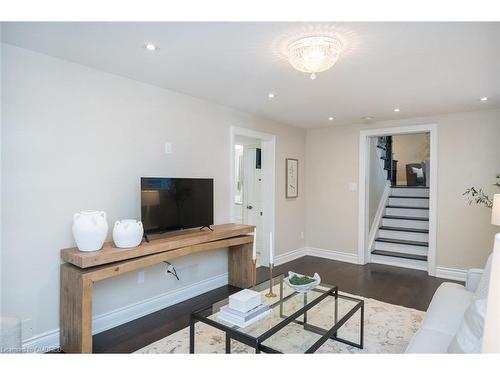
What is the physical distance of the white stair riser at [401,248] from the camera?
4953 millimetres

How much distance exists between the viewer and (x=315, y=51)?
200 centimetres

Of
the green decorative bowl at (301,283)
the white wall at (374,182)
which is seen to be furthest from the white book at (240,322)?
the white wall at (374,182)

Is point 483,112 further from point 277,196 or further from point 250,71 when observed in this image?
point 250,71

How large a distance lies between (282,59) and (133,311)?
274 centimetres

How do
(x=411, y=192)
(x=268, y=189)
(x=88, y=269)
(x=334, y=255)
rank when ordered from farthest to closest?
(x=411, y=192), (x=334, y=255), (x=268, y=189), (x=88, y=269)

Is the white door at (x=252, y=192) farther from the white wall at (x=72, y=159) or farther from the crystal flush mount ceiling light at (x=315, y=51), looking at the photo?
the crystal flush mount ceiling light at (x=315, y=51)

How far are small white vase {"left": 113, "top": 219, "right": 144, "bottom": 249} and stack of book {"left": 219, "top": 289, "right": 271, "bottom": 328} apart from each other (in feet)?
3.33

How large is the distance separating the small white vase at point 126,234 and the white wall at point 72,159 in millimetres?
352

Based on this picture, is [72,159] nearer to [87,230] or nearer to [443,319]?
[87,230]

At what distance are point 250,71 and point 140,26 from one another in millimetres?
1048

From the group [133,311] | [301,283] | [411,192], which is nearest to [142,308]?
[133,311]

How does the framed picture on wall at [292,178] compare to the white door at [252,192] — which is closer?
the framed picture on wall at [292,178]

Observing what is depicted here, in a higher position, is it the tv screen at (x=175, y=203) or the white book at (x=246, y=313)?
the tv screen at (x=175, y=203)
